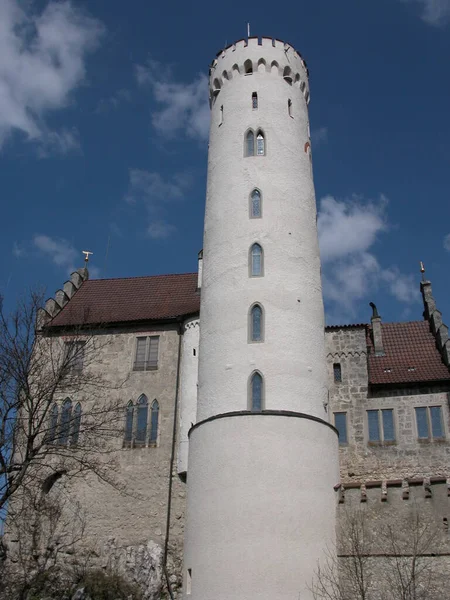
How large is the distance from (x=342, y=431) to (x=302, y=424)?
19.0 feet

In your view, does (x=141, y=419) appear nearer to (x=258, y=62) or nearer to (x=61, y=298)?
(x=61, y=298)

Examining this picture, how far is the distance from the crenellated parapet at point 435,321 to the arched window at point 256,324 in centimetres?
826

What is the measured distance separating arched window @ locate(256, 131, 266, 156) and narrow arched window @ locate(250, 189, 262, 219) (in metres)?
1.68

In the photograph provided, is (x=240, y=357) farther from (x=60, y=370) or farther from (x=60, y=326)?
(x=60, y=326)

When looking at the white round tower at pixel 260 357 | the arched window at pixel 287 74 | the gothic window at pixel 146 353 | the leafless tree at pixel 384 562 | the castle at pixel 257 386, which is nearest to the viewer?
the leafless tree at pixel 384 562

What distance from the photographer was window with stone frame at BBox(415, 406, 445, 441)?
80.8 ft

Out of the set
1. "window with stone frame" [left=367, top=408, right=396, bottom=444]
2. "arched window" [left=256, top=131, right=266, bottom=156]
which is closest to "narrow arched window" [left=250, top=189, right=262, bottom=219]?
"arched window" [left=256, top=131, right=266, bottom=156]

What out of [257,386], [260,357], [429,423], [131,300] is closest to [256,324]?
[260,357]

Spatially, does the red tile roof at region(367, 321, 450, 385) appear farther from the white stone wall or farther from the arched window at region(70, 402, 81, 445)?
the arched window at region(70, 402, 81, 445)

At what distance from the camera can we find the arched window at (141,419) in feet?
88.0

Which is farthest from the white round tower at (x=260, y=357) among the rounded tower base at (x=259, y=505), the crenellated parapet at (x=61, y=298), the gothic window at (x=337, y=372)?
the crenellated parapet at (x=61, y=298)

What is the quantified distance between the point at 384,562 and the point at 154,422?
11.1 m

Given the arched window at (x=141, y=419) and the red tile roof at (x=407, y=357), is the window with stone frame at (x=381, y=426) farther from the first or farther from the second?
the arched window at (x=141, y=419)

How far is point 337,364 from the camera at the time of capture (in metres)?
26.7
